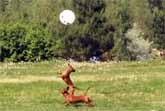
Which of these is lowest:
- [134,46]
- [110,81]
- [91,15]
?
[134,46]

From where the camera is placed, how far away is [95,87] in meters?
21.3

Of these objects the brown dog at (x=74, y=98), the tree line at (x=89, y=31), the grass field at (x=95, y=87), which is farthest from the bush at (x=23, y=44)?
the brown dog at (x=74, y=98)

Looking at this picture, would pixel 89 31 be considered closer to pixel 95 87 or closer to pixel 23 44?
pixel 23 44

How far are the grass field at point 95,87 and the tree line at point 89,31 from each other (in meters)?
21.6

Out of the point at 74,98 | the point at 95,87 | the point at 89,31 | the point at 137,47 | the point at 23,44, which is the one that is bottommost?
the point at 137,47

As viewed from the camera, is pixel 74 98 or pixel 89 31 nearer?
pixel 74 98

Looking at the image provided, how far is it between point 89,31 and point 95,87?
4257 centimetres

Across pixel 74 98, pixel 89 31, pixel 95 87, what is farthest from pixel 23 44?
pixel 74 98

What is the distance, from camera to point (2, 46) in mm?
44438

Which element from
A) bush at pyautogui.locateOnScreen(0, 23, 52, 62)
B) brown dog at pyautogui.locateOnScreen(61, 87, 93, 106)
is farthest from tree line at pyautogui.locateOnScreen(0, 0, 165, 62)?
brown dog at pyautogui.locateOnScreen(61, 87, 93, 106)

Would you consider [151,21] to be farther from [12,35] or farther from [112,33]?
[12,35]

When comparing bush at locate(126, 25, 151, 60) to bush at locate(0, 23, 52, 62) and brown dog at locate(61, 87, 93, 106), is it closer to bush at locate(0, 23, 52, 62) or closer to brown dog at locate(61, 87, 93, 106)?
bush at locate(0, 23, 52, 62)

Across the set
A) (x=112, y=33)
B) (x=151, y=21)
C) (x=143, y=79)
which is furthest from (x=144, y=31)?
(x=143, y=79)

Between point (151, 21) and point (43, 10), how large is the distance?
1294 centimetres
